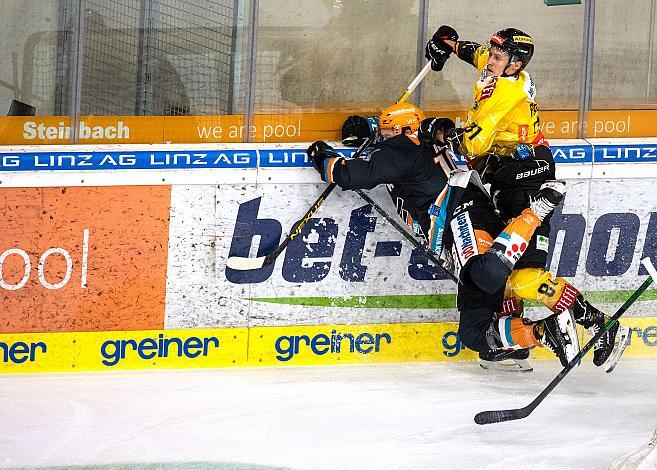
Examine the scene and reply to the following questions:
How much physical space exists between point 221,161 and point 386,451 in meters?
1.62

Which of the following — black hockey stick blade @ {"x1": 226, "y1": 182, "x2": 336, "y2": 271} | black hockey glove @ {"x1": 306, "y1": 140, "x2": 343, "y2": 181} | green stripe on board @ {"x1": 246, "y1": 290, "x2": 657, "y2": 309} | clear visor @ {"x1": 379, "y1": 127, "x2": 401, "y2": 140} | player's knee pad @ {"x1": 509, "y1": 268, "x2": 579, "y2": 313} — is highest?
clear visor @ {"x1": 379, "y1": 127, "x2": 401, "y2": 140}

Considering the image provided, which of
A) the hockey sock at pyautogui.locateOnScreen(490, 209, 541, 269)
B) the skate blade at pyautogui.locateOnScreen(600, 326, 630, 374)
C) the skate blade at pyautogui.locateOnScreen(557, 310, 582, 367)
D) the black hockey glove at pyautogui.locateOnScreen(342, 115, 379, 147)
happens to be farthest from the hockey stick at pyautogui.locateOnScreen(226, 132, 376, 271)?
the skate blade at pyautogui.locateOnScreen(600, 326, 630, 374)

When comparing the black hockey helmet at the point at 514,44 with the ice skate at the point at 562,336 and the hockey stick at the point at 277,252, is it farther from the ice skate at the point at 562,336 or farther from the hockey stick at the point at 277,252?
the ice skate at the point at 562,336

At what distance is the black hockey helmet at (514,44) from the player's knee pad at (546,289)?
92cm

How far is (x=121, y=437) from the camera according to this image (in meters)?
4.00

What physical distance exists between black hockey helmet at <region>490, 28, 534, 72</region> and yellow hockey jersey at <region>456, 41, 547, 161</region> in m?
0.09

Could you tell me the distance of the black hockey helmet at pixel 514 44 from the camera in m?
4.56

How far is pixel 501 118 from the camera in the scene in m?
4.52

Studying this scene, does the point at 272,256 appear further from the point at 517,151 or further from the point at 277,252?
the point at 517,151

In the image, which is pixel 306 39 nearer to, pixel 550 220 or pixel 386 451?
pixel 550 220

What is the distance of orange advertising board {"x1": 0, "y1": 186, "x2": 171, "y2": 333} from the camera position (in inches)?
184

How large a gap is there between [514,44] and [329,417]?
177 cm

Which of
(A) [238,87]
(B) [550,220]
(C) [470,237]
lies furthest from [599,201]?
(A) [238,87]

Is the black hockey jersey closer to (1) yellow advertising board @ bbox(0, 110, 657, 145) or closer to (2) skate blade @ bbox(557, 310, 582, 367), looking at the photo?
(1) yellow advertising board @ bbox(0, 110, 657, 145)
